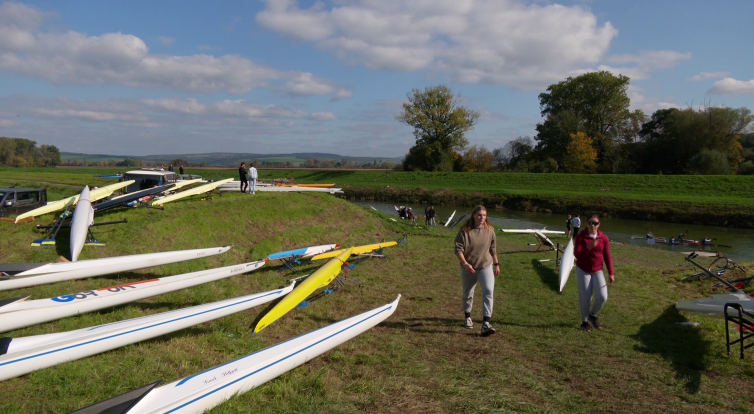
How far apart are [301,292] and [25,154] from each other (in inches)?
3718

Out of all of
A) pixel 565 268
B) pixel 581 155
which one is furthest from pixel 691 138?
pixel 565 268

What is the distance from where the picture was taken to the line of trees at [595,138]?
158 feet

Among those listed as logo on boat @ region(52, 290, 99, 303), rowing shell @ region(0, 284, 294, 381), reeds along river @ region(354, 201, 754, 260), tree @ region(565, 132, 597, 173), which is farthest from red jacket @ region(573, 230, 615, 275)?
tree @ region(565, 132, 597, 173)

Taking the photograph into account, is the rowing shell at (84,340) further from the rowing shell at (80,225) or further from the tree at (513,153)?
the tree at (513,153)

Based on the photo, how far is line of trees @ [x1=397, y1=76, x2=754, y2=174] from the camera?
48281 mm

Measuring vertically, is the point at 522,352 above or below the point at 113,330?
below

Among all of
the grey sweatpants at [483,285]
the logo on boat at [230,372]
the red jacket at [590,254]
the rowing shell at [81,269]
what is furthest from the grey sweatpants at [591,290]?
the rowing shell at [81,269]

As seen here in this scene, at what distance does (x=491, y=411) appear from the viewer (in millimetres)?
4039

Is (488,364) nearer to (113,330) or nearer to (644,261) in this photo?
(113,330)

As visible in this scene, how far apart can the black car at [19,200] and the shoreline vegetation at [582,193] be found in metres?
14.1

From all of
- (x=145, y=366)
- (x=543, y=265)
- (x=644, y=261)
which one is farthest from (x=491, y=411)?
(x=644, y=261)

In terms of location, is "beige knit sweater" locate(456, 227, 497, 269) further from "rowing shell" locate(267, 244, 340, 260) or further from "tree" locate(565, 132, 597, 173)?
"tree" locate(565, 132, 597, 173)

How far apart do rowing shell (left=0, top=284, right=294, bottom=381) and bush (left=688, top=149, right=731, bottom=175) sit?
54.3 m

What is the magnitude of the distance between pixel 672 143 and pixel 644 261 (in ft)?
153
